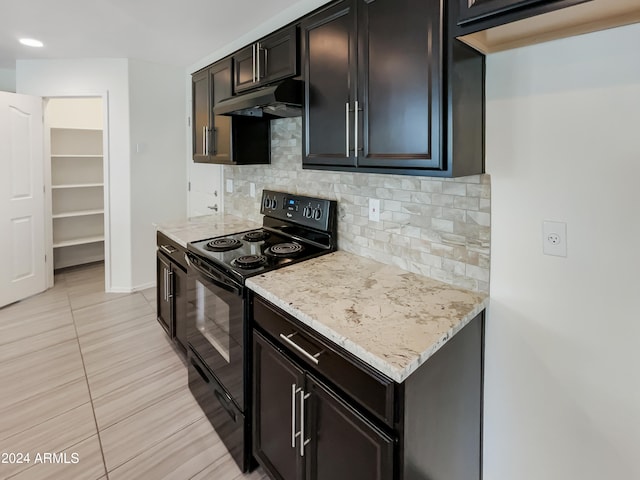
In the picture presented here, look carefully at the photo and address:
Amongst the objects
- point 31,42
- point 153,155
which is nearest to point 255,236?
point 153,155

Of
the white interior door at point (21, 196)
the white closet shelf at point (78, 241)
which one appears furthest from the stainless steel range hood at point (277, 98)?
the white closet shelf at point (78, 241)

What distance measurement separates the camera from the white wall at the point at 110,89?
3.54 metres

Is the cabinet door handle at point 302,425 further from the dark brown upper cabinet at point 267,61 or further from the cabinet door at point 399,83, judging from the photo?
the dark brown upper cabinet at point 267,61

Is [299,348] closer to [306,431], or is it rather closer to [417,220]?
[306,431]

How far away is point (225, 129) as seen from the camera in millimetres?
2557

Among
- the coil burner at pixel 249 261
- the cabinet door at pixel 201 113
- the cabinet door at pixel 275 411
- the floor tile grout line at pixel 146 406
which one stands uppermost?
the cabinet door at pixel 201 113

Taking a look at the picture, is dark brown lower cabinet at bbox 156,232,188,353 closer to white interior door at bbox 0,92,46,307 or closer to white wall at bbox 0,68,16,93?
white interior door at bbox 0,92,46,307

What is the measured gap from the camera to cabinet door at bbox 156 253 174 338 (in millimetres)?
2547

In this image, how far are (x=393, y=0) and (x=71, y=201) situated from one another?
16.0ft

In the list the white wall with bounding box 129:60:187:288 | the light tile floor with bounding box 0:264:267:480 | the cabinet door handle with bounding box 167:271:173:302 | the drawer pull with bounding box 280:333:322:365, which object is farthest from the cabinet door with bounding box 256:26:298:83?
the white wall with bounding box 129:60:187:288

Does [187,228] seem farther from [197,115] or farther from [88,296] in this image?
[88,296]

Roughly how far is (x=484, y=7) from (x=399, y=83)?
0.34 m

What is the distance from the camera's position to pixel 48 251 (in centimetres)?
391

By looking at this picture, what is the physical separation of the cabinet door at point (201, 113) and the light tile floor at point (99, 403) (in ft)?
5.16
